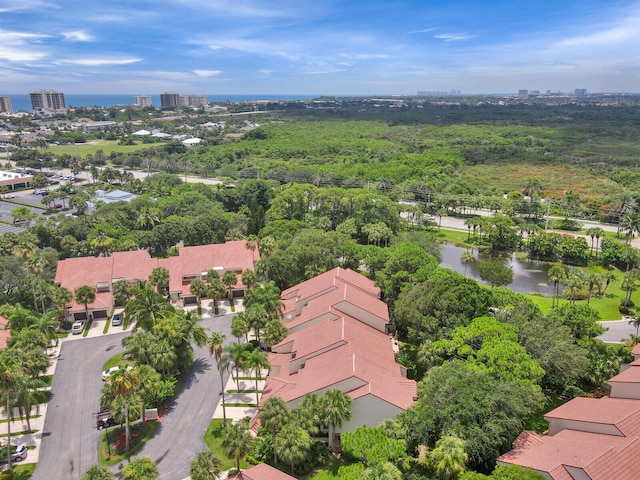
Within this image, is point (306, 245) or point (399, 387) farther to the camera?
point (306, 245)

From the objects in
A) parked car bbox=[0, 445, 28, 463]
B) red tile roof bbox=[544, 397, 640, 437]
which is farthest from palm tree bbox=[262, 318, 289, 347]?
red tile roof bbox=[544, 397, 640, 437]

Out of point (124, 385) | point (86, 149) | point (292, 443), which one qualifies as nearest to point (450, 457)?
point (292, 443)

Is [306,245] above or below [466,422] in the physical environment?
above

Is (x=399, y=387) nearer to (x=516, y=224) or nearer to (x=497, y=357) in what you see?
(x=497, y=357)

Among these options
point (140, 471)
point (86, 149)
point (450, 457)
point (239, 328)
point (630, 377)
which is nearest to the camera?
point (140, 471)

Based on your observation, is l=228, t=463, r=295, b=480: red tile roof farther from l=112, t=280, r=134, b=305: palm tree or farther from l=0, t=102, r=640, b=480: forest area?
l=112, t=280, r=134, b=305: palm tree

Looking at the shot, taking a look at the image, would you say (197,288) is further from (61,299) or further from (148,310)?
(61,299)

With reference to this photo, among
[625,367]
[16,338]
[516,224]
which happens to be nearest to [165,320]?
[16,338]
